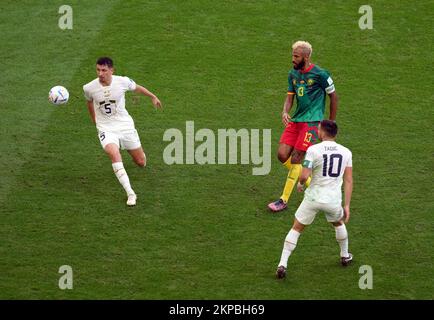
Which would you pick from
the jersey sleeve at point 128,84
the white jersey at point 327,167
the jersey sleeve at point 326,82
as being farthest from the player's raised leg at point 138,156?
the white jersey at point 327,167

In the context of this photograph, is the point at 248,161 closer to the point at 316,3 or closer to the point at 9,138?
the point at 9,138

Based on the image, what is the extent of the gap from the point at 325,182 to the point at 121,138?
11.7ft

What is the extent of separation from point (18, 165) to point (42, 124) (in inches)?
50.3

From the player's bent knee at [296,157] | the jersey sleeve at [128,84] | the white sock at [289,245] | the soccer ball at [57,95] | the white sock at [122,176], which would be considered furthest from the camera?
the soccer ball at [57,95]

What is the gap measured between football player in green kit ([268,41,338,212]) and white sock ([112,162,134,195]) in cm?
199

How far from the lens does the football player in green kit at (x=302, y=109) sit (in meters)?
12.1

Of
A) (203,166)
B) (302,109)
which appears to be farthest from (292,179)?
(203,166)

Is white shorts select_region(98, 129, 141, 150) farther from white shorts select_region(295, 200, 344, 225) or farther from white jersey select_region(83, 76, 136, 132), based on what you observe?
white shorts select_region(295, 200, 344, 225)

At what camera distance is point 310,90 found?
1222 cm

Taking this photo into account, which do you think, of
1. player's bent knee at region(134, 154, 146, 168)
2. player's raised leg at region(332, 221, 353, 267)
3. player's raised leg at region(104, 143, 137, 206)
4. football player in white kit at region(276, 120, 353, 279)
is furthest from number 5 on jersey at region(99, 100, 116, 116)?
player's raised leg at region(332, 221, 353, 267)

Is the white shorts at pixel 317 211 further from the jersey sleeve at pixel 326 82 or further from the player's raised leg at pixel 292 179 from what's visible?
the jersey sleeve at pixel 326 82

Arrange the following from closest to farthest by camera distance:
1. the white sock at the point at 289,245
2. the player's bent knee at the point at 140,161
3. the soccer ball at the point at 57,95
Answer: the white sock at the point at 289,245
the soccer ball at the point at 57,95
the player's bent knee at the point at 140,161

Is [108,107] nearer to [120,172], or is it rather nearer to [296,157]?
[120,172]
